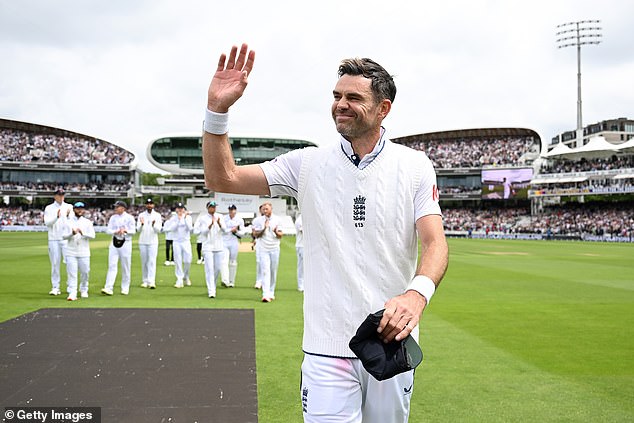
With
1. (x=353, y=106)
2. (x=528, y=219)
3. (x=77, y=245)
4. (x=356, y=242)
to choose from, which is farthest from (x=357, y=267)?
(x=528, y=219)

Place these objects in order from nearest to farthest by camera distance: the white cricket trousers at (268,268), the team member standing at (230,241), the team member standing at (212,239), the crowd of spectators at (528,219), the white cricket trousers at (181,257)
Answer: the white cricket trousers at (268,268) → the team member standing at (212,239) → the team member standing at (230,241) → the white cricket trousers at (181,257) → the crowd of spectators at (528,219)

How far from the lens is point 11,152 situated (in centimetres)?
7850

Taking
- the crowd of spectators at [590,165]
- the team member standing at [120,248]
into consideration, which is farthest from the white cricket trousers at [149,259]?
the crowd of spectators at [590,165]

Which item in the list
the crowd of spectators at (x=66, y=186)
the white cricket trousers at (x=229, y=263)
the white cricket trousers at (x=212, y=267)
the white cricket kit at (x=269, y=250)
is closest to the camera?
the white cricket kit at (x=269, y=250)

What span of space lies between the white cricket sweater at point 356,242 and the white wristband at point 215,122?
23.1 inches

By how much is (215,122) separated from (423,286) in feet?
4.03

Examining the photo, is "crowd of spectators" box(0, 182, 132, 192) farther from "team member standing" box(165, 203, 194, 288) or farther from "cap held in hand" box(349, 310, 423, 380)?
"cap held in hand" box(349, 310, 423, 380)

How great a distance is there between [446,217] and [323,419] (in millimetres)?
70743

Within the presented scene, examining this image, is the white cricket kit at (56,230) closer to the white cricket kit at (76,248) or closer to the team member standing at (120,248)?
the white cricket kit at (76,248)

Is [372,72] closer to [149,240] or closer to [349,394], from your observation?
[349,394]

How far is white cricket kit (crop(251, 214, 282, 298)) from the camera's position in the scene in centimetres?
1271

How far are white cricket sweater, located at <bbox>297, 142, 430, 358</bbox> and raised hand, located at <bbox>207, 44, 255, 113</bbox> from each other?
62 centimetres

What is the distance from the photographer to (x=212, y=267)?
43.7 feet

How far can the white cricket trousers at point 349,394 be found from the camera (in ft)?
8.68
